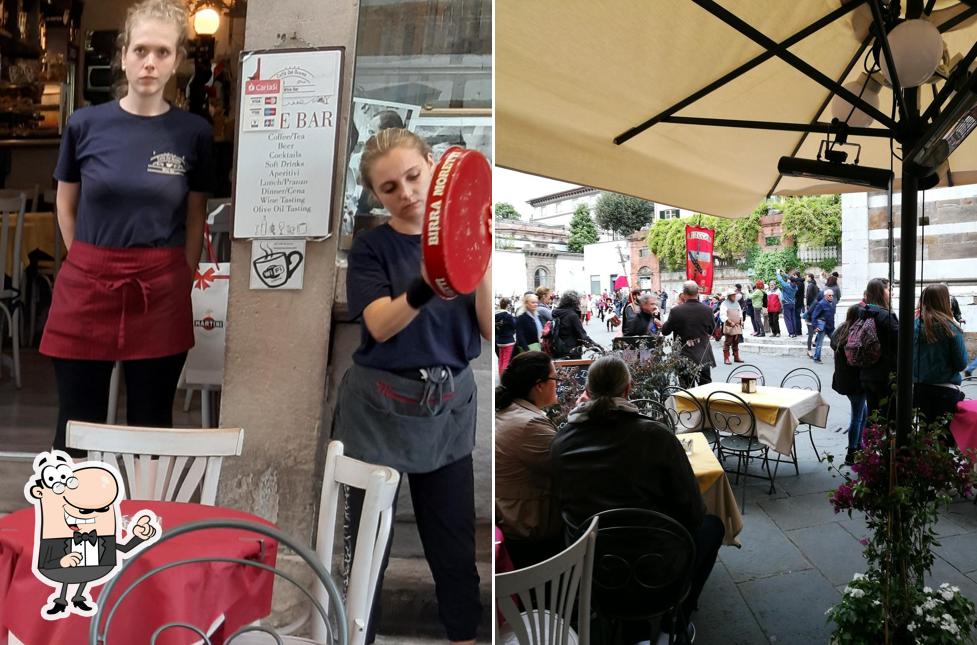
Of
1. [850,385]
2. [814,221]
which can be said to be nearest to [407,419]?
[850,385]

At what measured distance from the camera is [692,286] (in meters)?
6.00

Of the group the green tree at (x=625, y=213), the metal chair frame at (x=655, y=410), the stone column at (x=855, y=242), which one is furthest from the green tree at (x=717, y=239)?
the metal chair frame at (x=655, y=410)

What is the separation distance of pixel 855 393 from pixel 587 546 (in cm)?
347

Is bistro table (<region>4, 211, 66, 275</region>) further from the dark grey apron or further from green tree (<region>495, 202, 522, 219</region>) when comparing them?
green tree (<region>495, 202, 522, 219</region>)

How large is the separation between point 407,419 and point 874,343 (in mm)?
3449

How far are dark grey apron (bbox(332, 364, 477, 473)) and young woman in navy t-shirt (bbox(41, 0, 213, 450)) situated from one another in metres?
0.46

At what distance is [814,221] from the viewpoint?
9133 mm

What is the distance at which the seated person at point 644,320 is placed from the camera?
6.29m

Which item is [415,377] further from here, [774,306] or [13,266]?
[774,306]

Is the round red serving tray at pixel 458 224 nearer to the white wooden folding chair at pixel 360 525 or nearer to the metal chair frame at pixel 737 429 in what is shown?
the white wooden folding chair at pixel 360 525

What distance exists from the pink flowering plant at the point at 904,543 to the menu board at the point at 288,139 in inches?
65.8

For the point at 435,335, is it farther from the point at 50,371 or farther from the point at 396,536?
the point at 50,371

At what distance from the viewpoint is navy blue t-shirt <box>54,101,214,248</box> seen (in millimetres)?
1535

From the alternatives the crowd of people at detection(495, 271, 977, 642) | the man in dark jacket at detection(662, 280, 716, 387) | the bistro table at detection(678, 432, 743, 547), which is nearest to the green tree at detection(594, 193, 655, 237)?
the man in dark jacket at detection(662, 280, 716, 387)
